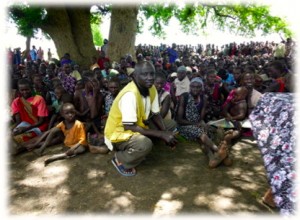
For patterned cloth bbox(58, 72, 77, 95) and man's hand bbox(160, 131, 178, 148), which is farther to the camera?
patterned cloth bbox(58, 72, 77, 95)

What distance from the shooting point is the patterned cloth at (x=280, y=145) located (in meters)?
2.47

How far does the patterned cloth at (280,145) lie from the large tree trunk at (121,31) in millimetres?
7293

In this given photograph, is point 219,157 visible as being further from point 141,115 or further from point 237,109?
point 237,109

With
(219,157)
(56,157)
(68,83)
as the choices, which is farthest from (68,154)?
(68,83)

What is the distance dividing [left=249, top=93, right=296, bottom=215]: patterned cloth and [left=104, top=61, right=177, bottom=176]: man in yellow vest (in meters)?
0.99

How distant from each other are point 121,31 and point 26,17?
2982 mm

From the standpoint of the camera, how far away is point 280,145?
2.58 m

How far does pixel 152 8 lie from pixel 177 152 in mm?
10376

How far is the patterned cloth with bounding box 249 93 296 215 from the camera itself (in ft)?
8.12

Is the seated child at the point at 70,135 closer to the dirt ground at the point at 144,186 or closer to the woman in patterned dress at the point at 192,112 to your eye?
the dirt ground at the point at 144,186

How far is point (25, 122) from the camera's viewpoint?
4711 millimetres

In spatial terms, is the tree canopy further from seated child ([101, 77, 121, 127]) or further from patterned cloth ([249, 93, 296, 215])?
patterned cloth ([249, 93, 296, 215])

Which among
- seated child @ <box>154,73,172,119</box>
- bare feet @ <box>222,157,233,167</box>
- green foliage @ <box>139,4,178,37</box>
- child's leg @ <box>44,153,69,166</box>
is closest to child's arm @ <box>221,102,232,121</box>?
seated child @ <box>154,73,172,119</box>

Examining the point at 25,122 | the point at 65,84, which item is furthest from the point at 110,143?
the point at 65,84
